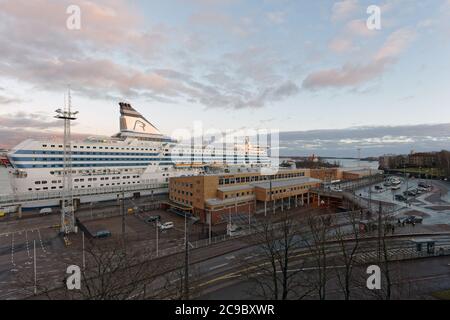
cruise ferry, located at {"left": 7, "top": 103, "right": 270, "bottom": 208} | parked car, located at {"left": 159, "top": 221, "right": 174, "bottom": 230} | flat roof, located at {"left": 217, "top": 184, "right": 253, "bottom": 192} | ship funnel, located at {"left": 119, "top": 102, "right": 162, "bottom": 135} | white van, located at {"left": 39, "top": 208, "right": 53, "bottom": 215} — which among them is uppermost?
ship funnel, located at {"left": 119, "top": 102, "right": 162, "bottom": 135}

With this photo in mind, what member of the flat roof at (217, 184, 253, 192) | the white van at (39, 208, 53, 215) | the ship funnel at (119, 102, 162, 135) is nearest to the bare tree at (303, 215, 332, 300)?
the flat roof at (217, 184, 253, 192)

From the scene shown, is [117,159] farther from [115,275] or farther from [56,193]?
[115,275]

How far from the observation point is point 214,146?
62.5m

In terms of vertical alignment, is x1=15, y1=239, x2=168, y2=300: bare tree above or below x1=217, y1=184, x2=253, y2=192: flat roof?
below

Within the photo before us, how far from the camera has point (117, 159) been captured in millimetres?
43031

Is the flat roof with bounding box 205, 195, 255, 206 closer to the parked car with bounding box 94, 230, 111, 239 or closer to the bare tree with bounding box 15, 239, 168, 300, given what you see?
the bare tree with bounding box 15, 239, 168, 300

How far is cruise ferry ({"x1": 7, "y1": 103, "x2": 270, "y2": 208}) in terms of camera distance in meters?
34.2

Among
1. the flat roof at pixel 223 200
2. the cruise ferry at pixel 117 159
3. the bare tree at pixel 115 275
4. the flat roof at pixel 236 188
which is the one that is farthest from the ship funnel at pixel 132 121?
the bare tree at pixel 115 275

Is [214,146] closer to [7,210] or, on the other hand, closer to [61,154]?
[61,154]

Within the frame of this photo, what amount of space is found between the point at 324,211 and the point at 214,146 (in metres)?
35.7


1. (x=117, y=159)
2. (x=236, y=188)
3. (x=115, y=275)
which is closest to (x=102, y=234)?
(x=115, y=275)

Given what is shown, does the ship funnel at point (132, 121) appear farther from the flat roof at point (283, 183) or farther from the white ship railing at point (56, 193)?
the flat roof at point (283, 183)

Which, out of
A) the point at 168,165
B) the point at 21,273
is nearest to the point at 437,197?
the point at 168,165

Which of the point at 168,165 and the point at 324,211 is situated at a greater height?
the point at 168,165
